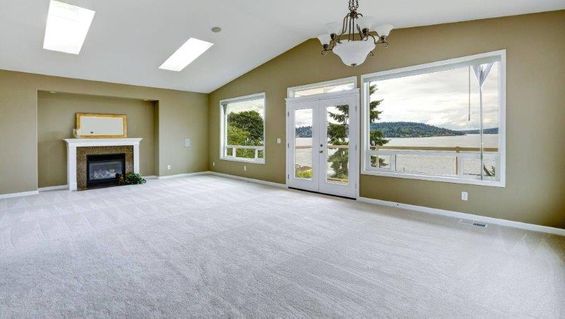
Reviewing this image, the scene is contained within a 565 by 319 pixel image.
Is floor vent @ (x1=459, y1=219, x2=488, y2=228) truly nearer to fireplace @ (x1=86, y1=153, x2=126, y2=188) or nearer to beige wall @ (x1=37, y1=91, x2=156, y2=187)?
fireplace @ (x1=86, y1=153, x2=126, y2=188)

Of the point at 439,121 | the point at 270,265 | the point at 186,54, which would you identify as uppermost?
the point at 186,54

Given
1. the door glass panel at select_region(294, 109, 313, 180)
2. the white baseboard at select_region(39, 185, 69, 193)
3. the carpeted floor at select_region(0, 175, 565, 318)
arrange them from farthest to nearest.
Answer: the white baseboard at select_region(39, 185, 69, 193), the door glass panel at select_region(294, 109, 313, 180), the carpeted floor at select_region(0, 175, 565, 318)

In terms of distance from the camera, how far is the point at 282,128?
722 centimetres

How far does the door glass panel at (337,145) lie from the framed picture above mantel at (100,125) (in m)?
5.65

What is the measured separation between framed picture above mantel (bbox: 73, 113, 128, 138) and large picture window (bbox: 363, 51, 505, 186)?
6458mm

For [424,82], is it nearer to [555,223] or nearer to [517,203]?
[517,203]

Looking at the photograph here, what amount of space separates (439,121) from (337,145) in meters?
1.95

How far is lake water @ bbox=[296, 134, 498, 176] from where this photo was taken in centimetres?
442

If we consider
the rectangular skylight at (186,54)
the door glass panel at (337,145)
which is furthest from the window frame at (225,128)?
the door glass panel at (337,145)

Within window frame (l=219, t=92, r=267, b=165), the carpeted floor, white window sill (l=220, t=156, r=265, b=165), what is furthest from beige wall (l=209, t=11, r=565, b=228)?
white window sill (l=220, t=156, r=265, b=165)

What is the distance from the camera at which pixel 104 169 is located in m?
7.64

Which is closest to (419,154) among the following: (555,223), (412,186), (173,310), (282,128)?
(412,186)

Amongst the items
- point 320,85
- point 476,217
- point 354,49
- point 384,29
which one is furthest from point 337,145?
point 354,49

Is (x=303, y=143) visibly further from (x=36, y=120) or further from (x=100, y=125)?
(x=36, y=120)
